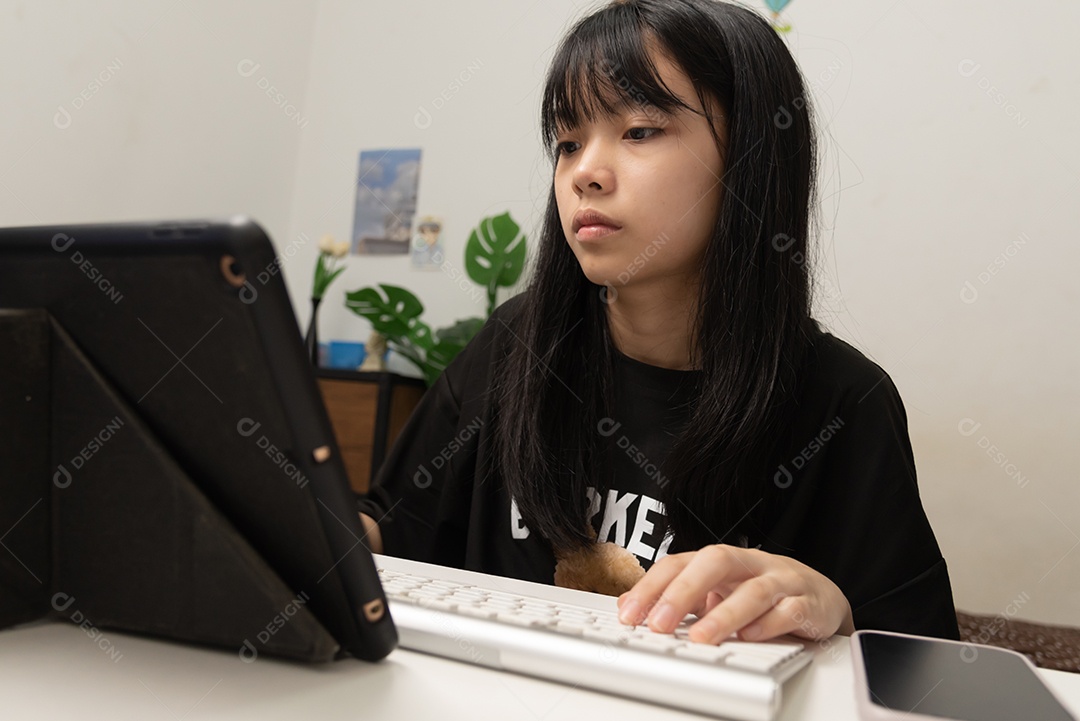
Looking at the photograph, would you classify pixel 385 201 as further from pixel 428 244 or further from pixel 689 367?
pixel 689 367

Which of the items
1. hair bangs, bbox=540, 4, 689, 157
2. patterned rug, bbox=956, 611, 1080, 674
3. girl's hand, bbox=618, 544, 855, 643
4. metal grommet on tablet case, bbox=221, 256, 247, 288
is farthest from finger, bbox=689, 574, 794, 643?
patterned rug, bbox=956, 611, 1080, 674

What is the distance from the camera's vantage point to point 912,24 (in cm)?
240

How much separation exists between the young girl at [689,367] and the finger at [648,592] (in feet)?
1.25

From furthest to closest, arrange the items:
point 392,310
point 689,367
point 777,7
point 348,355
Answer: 1. point 348,355
2. point 392,310
3. point 777,7
4. point 689,367

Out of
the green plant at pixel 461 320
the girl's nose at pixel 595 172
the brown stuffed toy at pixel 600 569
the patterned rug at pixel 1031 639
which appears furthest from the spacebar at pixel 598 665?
the green plant at pixel 461 320

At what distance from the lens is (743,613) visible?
486 millimetres

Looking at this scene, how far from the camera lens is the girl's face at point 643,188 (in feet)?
3.08

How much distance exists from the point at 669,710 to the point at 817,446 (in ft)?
2.08

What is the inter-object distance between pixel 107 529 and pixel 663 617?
0.29 metres

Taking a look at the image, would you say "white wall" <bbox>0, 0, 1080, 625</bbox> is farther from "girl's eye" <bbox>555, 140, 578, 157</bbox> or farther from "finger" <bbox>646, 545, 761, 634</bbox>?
"finger" <bbox>646, 545, 761, 634</bbox>


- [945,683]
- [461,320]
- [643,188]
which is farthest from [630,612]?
[461,320]

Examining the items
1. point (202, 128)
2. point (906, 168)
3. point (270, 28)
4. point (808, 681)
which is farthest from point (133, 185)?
point (808, 681)

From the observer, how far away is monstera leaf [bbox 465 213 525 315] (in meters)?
2.74

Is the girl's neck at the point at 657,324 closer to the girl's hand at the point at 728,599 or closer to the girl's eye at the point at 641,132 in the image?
the girl's eye at the point at 641,132
